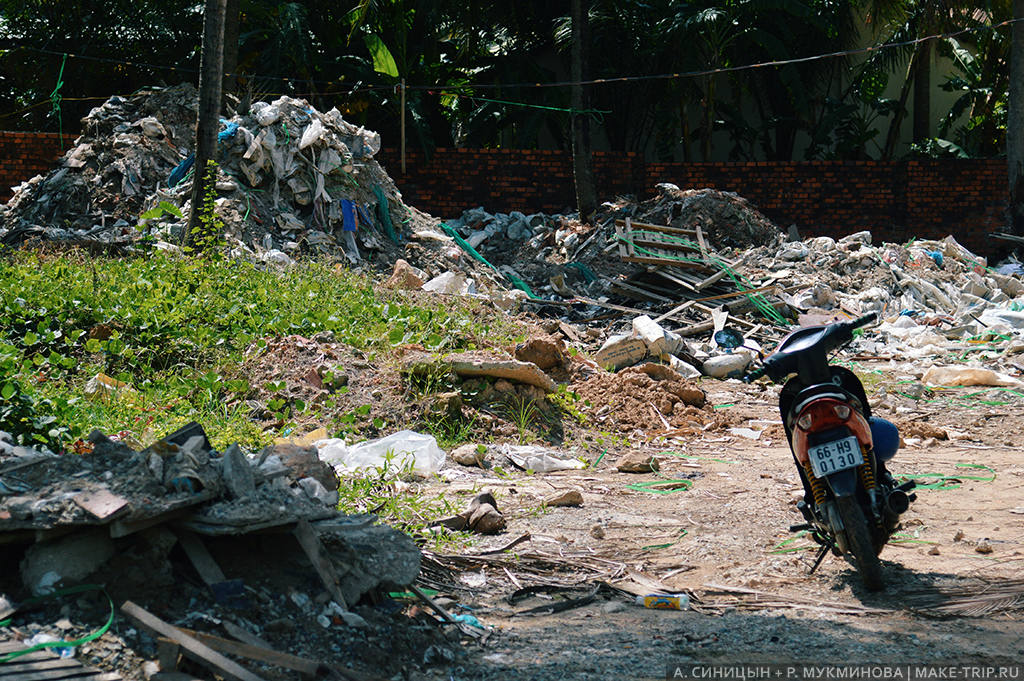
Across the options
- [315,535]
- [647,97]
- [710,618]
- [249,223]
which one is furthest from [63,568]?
[647,97]

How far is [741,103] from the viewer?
21062mm

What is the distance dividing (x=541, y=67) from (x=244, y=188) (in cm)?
939

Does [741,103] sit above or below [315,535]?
above

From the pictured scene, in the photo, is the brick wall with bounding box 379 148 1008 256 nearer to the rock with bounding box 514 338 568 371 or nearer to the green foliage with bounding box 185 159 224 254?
the green foliage with bounding box 185 159 224 254

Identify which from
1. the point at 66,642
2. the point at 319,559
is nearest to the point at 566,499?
the point at 319,559

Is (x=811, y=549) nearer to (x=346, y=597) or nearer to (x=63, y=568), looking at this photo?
(x=346, y=597)

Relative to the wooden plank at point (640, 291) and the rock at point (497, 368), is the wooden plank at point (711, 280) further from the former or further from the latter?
the rock at point (497, 368)

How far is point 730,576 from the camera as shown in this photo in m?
4.03

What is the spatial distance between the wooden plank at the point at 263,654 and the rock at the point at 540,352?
486cm

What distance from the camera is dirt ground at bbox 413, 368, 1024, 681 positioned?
3.14 m

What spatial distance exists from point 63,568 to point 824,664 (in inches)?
95.0

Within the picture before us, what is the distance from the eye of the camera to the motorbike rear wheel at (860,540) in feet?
11.9

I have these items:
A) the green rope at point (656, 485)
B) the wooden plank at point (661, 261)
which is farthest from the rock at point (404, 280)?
the green rope at point (656, 485)

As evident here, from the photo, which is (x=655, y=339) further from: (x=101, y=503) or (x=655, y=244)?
(x=101, y=503)
